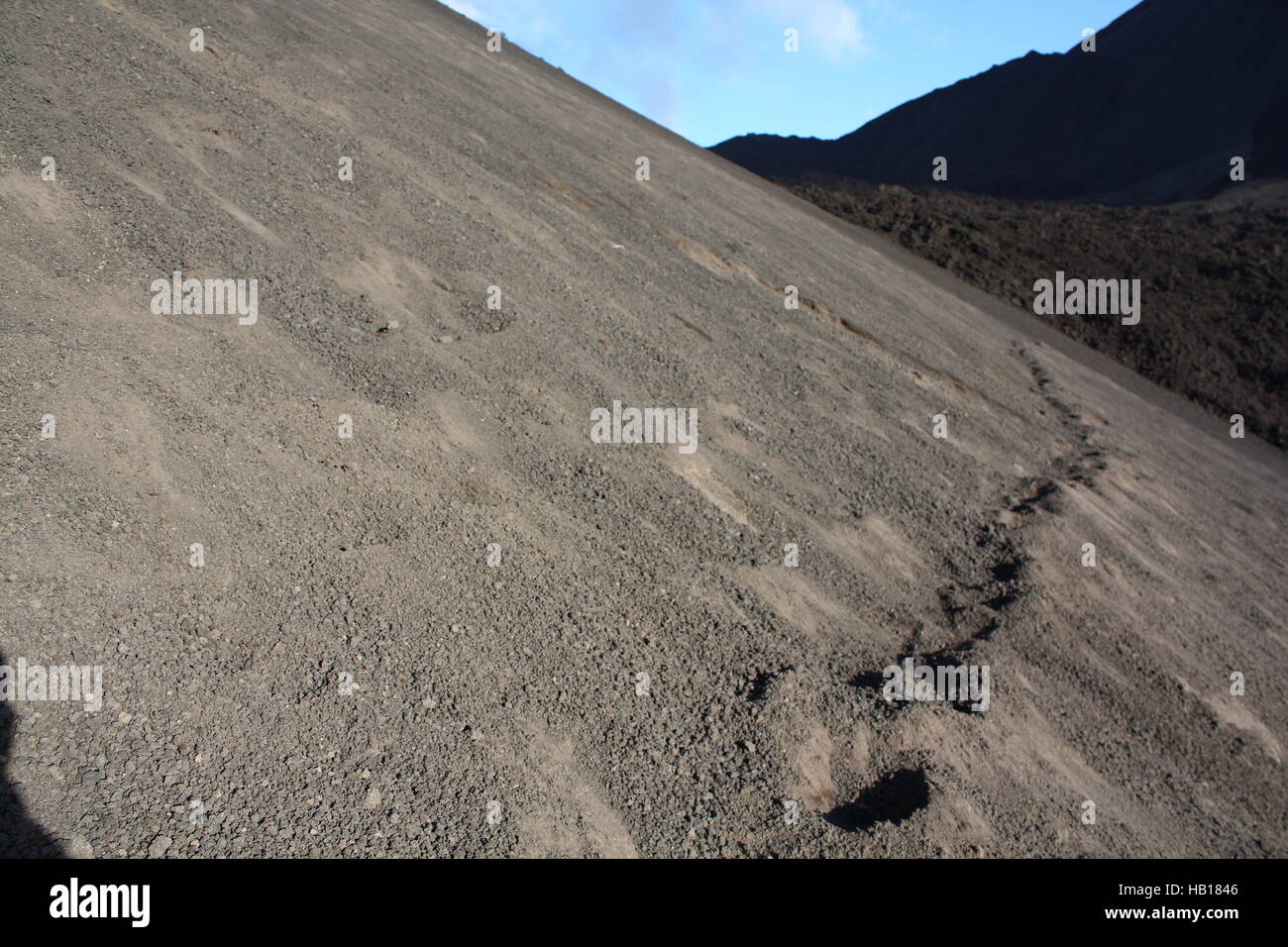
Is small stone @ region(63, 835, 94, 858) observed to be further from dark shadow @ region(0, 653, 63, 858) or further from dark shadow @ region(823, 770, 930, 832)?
dark shadow @ region(823, 770, 930, 832)

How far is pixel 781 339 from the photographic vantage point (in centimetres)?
1004

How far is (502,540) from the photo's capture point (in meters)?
5.42

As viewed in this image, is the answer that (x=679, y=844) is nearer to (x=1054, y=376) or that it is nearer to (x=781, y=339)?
(x=781, y=339)

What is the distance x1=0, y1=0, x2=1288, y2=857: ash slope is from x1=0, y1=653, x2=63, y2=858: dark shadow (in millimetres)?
44

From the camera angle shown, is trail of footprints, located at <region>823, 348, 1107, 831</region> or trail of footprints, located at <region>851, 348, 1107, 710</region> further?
trail of footprints, located at <region>851, 348, 1107, 710</region>

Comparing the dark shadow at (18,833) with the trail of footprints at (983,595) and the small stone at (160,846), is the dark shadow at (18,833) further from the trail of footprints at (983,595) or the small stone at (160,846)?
the trail of footprints at (983,595)

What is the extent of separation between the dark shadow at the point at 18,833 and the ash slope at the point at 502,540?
4cm

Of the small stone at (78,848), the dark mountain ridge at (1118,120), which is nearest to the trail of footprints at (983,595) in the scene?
the small stone at (78,848)

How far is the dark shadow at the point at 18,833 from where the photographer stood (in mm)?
2889

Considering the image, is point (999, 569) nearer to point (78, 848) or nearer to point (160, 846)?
point (160, 846)

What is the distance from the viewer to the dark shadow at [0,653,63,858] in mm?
2889

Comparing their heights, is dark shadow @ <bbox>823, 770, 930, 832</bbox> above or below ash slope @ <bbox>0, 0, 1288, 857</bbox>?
below

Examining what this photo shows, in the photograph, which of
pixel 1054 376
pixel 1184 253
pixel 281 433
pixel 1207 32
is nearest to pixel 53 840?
pixel 281 433

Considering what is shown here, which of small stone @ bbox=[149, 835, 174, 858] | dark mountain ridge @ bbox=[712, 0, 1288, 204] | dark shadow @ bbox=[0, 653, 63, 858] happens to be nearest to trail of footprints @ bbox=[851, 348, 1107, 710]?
small stone @ bbox=[149, 835, 174, 858]
